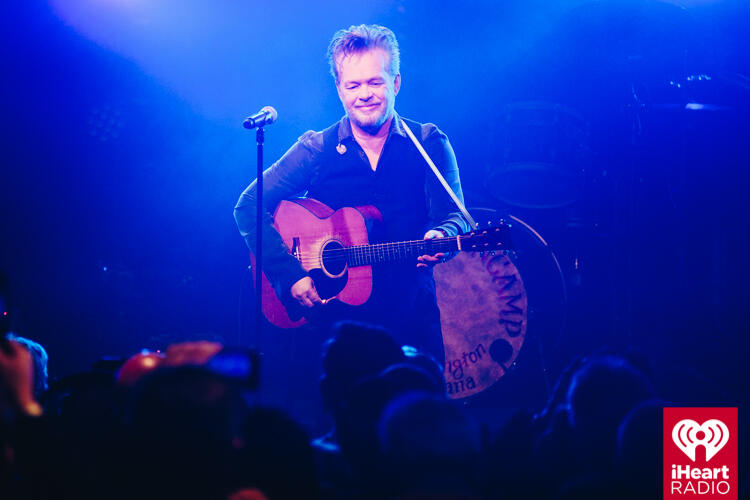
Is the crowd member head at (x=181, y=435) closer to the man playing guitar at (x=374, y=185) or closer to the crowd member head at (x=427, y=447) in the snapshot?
the crowd member head at (x=427, y=447)

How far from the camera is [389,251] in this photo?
4551 mm

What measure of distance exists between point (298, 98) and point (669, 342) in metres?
3.85

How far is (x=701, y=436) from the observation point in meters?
2.66

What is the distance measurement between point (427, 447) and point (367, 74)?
3644mm

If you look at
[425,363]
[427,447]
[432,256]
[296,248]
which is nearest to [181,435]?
[427,447]

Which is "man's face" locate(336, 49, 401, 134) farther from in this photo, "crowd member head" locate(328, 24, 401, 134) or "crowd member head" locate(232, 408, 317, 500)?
"crowd member head" locate(232, 408, 317, 500)

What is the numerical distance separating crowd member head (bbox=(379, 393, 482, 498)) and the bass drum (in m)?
3.05

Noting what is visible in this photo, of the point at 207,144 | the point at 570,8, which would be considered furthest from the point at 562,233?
the point at 207,144

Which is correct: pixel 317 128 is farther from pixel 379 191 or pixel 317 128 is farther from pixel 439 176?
pixel 439 176

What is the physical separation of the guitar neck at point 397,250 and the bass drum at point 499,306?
2.19ft

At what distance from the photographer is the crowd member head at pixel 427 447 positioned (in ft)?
5.84

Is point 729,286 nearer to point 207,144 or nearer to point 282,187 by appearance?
point 282,187

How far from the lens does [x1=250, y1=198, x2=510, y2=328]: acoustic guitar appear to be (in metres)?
4.57

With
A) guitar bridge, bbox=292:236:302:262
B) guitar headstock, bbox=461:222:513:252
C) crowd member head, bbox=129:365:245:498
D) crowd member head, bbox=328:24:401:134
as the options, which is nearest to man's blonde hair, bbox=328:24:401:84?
crowd member head, bbox=328:24:401:134
